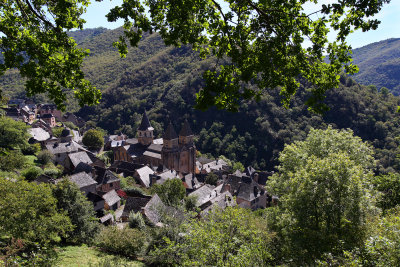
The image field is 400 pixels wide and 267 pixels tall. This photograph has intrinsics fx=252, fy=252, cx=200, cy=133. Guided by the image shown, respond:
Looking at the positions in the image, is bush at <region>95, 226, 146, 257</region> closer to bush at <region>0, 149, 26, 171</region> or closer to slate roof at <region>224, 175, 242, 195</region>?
bush at <region>0, 149, 26, 171</region>

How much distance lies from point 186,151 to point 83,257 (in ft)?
133

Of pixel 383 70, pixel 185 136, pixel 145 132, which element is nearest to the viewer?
pixel 185 136

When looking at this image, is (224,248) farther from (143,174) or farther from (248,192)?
(143,174)

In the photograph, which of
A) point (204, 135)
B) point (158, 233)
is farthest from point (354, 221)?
point (204, 135)

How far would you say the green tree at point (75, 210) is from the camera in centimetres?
1927

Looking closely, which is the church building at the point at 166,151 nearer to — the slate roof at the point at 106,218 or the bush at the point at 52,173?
the bush at the point at 52,173

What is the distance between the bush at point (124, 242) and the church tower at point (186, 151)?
36.1 metres

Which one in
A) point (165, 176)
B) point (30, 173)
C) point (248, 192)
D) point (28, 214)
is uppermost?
point (28, 214)

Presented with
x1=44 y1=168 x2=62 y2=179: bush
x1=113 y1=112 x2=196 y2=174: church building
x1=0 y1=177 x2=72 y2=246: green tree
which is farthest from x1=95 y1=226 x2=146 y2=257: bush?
x1=113 y1=112 x2=196 y2=174: church building

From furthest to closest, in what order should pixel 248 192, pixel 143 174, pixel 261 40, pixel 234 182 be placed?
pixel 234 182, pixel 143 174, pixel 248 192, pixel 261 40

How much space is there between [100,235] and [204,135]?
70719mm

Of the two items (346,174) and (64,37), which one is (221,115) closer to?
(346,174)

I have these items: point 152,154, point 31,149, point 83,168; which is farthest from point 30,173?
point 152,154

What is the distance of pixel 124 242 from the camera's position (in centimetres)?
1806
